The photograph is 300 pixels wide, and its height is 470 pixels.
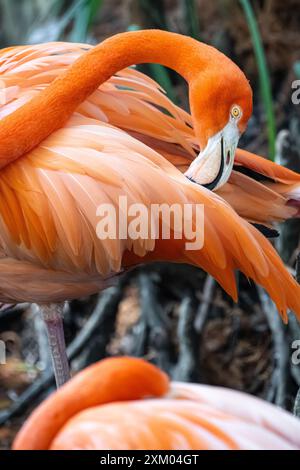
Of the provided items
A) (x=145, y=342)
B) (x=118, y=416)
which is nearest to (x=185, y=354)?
(x=145, y=342)

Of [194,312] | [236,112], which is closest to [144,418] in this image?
[236,112]

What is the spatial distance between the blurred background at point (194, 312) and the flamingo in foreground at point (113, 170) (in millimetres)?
569

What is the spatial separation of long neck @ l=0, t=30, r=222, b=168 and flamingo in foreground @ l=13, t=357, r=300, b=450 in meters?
0.97

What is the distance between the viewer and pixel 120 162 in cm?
280

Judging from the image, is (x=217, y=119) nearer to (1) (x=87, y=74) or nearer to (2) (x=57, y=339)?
(1) (x=87, y=74)

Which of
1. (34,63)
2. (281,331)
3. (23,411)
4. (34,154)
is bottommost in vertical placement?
(23,411)

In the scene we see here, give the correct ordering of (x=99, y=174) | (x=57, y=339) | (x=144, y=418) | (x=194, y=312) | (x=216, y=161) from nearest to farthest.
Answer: (x=144, y=418)
(x=99, y=174)
(x=216, y=161)
(x=57, y=339)
(x=194, y=312)

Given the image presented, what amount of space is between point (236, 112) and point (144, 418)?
1.21 metres

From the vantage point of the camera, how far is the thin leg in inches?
125

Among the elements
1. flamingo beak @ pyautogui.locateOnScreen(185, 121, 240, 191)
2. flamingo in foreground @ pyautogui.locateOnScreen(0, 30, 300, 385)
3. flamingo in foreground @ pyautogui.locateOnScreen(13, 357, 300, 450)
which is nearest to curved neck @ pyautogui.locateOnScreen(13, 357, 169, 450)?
flamingo in foreground @ pyautogui.locateOnScreen(13, 357, 300, 450)

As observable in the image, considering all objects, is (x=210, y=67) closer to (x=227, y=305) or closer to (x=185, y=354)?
(x=185, y=354)

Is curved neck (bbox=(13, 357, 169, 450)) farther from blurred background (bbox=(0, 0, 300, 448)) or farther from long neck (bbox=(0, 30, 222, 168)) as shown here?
blurred background (bbox=(0, 0, 300, 448))

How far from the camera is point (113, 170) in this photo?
2781 millimetres

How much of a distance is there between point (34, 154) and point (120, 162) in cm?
25
